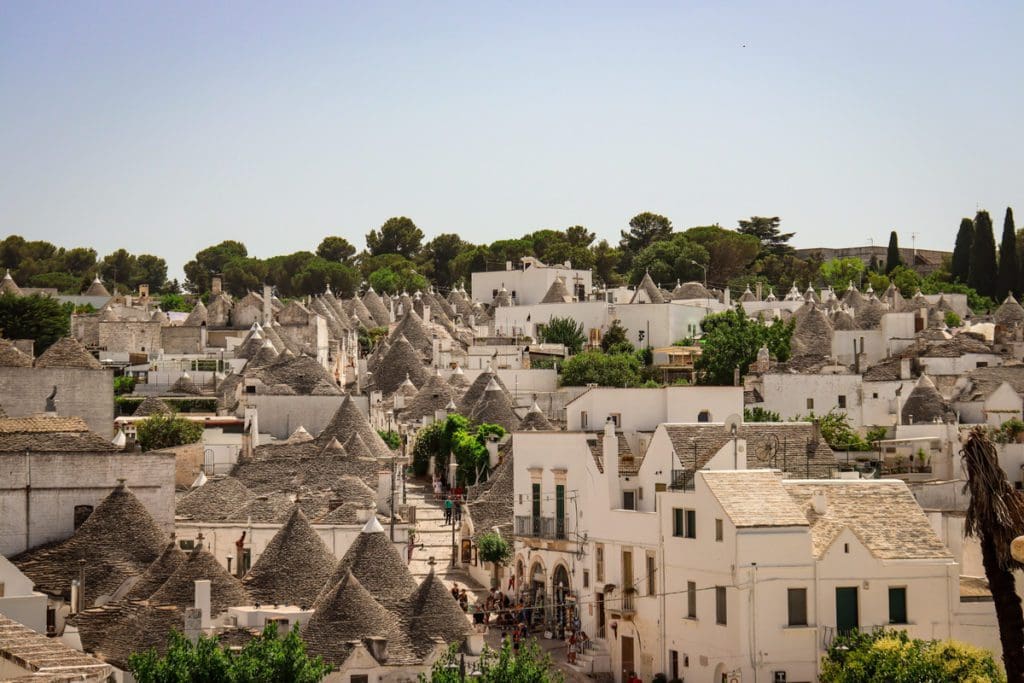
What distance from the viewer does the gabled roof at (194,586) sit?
3950 cm

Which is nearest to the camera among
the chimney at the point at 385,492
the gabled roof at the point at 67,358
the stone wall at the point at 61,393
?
the chimney at the point at 385,492

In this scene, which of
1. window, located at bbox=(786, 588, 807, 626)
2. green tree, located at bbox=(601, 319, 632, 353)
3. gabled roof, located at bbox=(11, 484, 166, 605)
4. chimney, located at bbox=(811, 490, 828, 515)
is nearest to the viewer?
window, located at bbox=(786, 588, 807, 626)

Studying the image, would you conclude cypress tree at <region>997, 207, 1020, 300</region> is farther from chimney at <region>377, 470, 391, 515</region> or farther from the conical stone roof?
the conical stone roof

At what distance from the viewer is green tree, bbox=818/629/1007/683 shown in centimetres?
2969

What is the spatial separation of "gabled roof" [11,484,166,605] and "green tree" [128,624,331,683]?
9970 mm

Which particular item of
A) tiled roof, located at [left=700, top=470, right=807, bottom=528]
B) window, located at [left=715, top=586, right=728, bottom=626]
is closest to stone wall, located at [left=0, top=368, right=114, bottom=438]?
tiled roof, located at [left=700, top=470, right=807, bottom=528]

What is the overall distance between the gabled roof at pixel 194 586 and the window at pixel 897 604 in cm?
1410

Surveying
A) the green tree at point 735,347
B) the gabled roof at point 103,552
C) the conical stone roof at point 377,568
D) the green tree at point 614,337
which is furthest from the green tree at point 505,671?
the green tree at point 614,337

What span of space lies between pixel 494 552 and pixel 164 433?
19.4 m

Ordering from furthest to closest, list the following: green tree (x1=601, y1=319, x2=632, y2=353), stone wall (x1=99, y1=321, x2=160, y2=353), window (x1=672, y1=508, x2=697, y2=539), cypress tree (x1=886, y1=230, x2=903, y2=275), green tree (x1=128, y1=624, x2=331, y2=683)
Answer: cypress tree (x1=886, y1=230, x2=903, y2=275) < stone wall (x1=99, y1=321, x2=160, y2=353) < green tree (x1=601, y1=319, x2=632, y2=353) < window (x1=672, y1=508, x2=697, y2=539) < green tree (x1=128, y1=624, x2=331, y2=683)

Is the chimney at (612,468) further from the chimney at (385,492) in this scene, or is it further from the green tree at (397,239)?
the green tree at (397,239)

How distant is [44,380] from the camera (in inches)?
2281

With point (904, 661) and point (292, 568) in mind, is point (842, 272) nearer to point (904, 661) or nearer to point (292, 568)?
point (292, 568)

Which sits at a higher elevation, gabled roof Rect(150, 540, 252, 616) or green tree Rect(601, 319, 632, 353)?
green tree Rect(601, 319, 632, 353)
